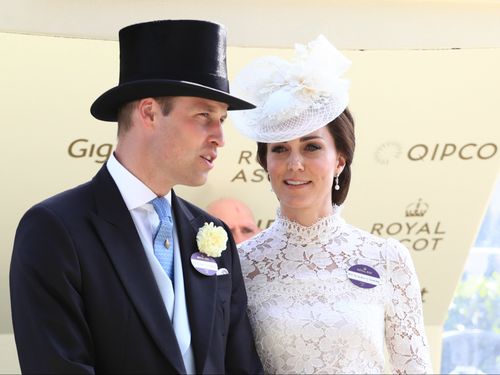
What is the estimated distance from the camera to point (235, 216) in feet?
17.3

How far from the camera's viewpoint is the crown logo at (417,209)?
558 centimetres

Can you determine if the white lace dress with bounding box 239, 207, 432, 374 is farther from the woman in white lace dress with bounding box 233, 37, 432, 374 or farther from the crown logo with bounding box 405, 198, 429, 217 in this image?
the crown logo with bounding box 405, 198, 429, 217

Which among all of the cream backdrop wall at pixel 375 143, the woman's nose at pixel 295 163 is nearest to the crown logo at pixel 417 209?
the cream backdrop wall at pixel 375 143

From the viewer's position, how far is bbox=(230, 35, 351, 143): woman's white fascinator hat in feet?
11.6

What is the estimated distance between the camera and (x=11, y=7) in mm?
4609

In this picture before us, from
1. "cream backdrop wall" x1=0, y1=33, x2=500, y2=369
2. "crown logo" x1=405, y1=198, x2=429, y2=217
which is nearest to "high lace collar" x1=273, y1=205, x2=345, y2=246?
"cream backdrop wall" x1=0, y1=33, x2=500, y2=369

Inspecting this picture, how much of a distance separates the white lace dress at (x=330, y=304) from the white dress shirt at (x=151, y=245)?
0.52m

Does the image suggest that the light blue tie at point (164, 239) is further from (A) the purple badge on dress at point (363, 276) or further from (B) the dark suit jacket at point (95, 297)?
(A) the purple badge on dress at point (363, 276)

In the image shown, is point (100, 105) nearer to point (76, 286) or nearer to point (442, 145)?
point (76, 286)

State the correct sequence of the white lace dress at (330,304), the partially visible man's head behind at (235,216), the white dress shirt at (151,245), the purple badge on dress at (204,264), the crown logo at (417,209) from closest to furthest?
the white dress shirt at (151,245) → the purple badge on dress at (204,264) → the white lace dress at (330,304) → the partially visible man's head behind at (235,216) → the crown logo at (417,209)

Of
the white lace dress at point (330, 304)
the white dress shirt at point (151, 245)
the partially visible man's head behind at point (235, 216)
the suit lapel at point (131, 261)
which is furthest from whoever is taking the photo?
the partially visible man's head behind at point (235, 216)

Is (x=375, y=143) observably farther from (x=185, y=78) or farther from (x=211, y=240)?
(x=185, y=78)

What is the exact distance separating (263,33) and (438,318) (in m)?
2.13

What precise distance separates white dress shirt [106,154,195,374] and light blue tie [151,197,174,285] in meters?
0.01
